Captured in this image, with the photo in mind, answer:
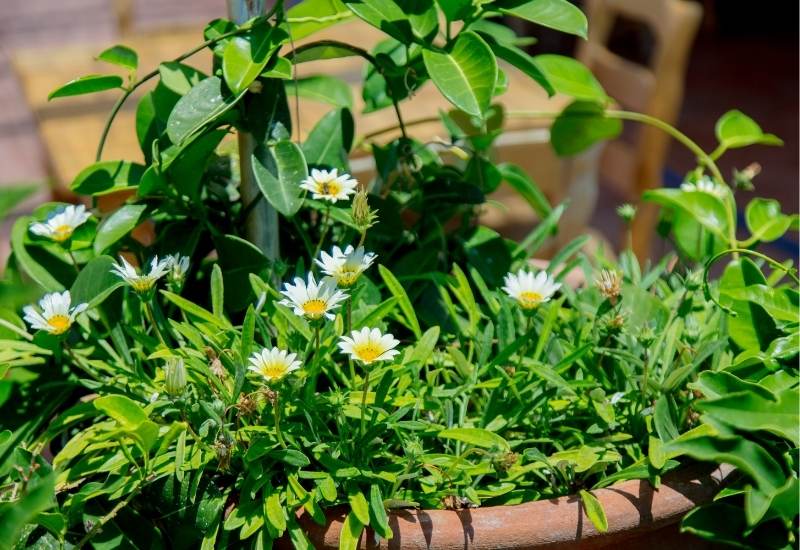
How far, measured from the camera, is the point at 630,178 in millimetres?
2271

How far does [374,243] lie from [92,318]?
0.86 ft

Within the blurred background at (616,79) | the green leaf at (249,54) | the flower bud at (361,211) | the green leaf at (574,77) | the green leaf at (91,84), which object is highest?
the green leaf at (249,54)

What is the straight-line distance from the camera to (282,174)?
0.75 m

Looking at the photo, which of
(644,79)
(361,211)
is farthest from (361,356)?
(644,79)

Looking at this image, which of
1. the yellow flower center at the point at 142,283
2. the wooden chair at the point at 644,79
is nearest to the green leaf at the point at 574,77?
the yellow flower center at the point at 142,283

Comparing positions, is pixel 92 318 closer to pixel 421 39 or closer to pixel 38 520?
pixel 38 520

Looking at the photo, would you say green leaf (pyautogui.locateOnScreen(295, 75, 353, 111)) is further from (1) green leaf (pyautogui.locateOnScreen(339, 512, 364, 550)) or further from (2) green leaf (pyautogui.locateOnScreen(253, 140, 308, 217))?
(1) green leaf (pyautogui.locateOnScreen(339, 512, 364, 550))

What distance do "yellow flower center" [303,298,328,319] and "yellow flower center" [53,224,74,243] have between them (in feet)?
0.85

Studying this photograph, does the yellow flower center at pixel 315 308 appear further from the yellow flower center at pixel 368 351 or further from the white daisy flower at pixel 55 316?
the white daisy flower at pixel 55 316

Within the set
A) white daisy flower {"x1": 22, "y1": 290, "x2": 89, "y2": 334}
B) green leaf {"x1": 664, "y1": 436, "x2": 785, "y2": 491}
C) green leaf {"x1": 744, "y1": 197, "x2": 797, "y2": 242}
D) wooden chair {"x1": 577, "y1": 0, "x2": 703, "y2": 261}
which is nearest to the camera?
green leaf {"x1": 664, "y1": 436, "x2": 785, "y2": 491}

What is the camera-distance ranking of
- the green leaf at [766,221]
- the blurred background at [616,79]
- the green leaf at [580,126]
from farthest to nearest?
the blurred background at [616,79] < the green leaf at [580,126] < the green leaf at [766,221]

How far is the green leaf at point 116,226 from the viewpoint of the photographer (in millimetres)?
792

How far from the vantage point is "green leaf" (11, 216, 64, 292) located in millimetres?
843

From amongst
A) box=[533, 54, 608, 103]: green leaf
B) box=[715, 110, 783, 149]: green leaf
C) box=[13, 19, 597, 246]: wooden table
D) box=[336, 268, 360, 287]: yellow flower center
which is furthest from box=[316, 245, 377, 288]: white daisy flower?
box=[13, 19, 597, 246]: wooden table
